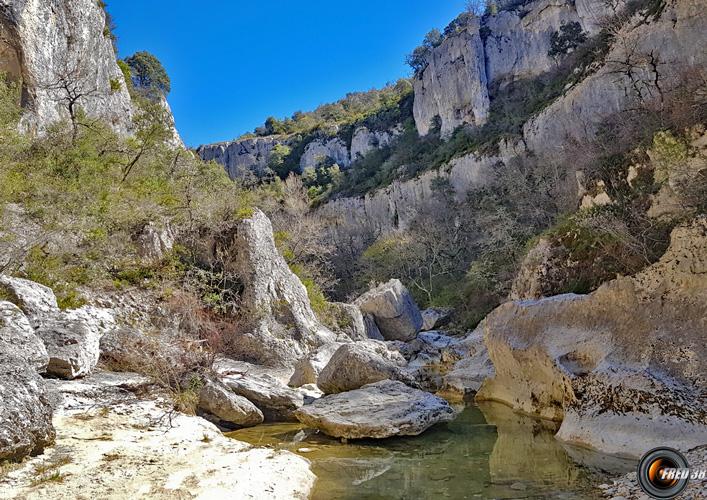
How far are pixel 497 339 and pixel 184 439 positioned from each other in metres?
6.71

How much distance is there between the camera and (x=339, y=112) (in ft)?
279

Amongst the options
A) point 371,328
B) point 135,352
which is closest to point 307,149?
point 371,328

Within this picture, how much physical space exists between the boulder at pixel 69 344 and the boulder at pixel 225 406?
2.12 metres

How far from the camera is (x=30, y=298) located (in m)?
8.09

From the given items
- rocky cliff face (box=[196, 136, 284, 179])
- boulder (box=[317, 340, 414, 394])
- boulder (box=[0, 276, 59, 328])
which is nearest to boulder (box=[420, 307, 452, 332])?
boulder (box=[317, 340, 414, 394])

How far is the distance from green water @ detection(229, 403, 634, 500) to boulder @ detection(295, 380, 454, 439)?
0.55 ft

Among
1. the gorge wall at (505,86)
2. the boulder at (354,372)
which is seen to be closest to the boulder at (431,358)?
the boulder at (354,372)

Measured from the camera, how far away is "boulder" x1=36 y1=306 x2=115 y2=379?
304 inches


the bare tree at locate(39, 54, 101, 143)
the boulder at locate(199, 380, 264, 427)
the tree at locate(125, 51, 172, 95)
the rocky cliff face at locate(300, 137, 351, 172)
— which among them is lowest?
the boulder at locate(199, 380, 264, 427)

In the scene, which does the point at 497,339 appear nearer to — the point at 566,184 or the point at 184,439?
the point at 184,439

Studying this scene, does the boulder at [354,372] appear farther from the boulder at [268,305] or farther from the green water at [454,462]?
the boulder at [268,305]

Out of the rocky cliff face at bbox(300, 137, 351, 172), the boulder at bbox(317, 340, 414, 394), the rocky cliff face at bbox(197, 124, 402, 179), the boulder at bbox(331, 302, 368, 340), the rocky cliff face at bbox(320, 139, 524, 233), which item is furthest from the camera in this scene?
the rocky cliff face at bbox(300, 137, 351, 172)

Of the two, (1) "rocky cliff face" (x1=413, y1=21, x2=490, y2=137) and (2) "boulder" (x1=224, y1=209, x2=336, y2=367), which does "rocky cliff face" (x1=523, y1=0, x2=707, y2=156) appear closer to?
(1) "rocky cliff face" (x1=413, y1=21, x2=490, y2=137)

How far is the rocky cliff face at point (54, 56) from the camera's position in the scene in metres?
17.5
